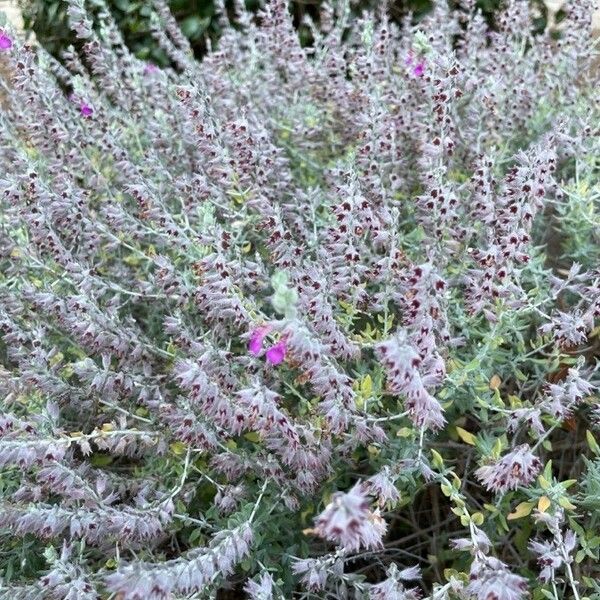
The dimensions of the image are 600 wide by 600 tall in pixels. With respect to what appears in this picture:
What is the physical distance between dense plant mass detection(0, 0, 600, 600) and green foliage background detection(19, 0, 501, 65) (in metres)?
3.16

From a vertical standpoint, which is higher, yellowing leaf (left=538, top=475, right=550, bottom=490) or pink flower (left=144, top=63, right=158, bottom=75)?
pink flower (left=144, top=63, right=158, bottom=75)

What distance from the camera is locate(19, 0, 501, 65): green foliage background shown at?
6219 millimetres

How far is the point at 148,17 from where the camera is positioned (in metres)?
6.29

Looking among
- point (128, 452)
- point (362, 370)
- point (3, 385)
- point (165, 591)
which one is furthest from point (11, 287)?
point (165, 591)

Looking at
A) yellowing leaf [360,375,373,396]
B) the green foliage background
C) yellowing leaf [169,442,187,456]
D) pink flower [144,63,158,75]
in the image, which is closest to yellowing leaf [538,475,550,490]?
yellowing leaf [360,375,373,396]

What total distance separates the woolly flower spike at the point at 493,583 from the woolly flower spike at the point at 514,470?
20 centimetres

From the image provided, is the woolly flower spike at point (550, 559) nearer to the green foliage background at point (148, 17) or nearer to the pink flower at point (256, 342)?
the pink flower at point (256, 342)

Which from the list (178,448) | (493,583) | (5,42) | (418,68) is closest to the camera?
(493,583)

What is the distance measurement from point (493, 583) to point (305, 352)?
0.59m

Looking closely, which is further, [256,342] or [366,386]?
[366,386]

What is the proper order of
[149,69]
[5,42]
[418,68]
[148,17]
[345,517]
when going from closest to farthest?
[345,517]
[5,42]
[418,68]
[149,69]
[148,17]

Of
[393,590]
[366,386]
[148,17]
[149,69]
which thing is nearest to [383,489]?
[393,590]

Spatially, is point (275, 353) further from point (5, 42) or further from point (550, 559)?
point (5, 42)

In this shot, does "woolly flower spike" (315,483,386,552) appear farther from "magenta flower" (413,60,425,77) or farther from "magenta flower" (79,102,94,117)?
"magenta flower" (79,102,94,117)
